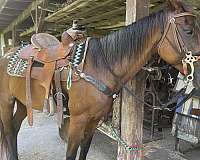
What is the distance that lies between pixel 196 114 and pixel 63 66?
2164 millimetres

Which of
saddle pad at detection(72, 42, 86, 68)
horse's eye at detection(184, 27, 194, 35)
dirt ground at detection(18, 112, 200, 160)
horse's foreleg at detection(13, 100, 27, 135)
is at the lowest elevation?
dirt ground at detection(18, 112, 200, 160)

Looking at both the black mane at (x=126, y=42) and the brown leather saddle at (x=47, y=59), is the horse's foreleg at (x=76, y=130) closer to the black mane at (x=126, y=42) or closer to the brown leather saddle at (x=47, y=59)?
the brown leather saddle at (x=47, y=59)

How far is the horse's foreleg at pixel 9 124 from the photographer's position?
291cm

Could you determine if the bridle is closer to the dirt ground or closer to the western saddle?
the western saddle

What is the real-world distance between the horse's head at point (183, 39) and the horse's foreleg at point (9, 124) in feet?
5.97

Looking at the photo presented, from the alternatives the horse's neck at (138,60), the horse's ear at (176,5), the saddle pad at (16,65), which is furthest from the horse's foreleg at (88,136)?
the horse's ear at (176,5)

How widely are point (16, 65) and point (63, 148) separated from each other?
1.55 m

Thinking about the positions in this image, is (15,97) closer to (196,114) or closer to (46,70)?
(46,70)

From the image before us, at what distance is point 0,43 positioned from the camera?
1455cm

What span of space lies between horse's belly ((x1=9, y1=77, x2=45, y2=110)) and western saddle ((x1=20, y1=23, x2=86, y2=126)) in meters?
0.05

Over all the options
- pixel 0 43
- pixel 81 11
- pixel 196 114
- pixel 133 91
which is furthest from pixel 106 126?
pixel 0 43

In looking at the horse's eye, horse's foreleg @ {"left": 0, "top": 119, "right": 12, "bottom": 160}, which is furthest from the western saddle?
the horse's eye

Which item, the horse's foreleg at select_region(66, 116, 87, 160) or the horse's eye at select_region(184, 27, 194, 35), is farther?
the horse's foreleg at select_region(66, 116, 87, 160)

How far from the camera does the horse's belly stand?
250 centimetres
